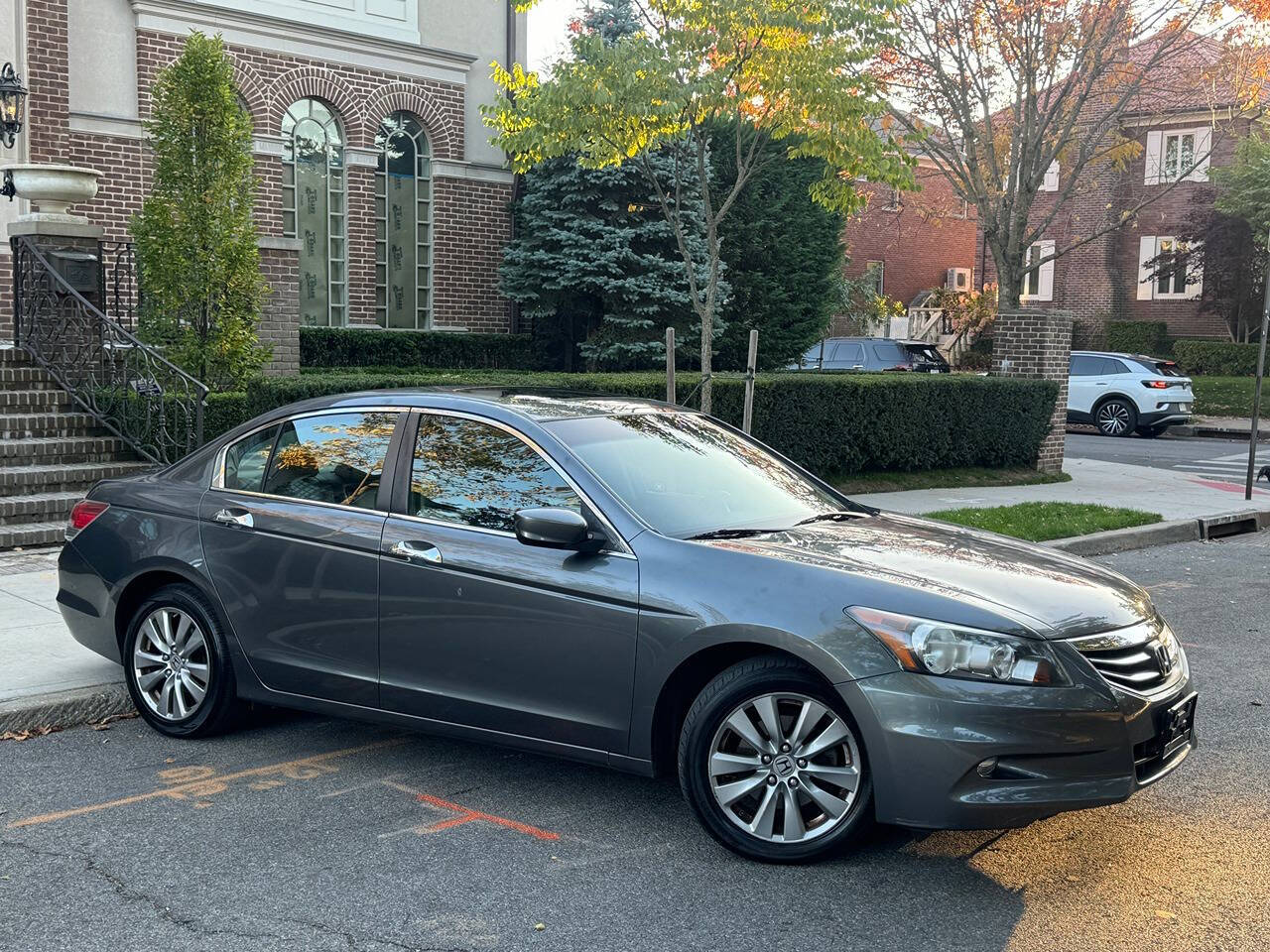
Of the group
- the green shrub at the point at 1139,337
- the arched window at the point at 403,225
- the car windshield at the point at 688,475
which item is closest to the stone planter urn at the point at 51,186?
the arched window at the point at 403,225

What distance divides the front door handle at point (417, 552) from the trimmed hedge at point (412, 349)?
1290cm

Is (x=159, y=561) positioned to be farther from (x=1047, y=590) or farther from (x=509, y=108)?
(x=509, y=108)

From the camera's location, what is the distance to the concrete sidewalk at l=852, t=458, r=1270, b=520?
45.9 feet

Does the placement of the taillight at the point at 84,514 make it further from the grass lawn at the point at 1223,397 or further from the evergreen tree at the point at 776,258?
the grass lawn at the point at 1223,397

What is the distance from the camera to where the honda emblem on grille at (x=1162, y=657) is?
14.9 ft

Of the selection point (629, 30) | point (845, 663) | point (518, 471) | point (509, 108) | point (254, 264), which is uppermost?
point (629, 30)

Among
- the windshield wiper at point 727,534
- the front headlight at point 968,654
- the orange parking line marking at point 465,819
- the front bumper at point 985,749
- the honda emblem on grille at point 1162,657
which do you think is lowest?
the orange parking line marking at point 465,819

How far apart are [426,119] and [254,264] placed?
7680mm

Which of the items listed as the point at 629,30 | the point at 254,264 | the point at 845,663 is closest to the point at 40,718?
the point at 845,663

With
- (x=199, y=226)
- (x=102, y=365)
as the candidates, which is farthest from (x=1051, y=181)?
(x=102, y=365)

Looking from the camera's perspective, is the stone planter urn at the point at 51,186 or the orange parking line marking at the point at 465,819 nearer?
the orange parking line marking at the point at 465,819

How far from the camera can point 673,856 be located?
447 centimetres

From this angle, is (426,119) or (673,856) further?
(426,119)

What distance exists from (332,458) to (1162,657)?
3.35 meters
